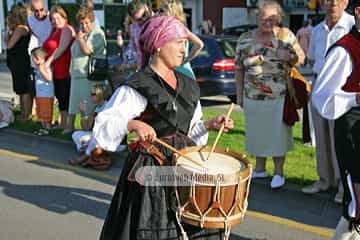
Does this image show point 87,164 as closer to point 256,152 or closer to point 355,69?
point 256,152

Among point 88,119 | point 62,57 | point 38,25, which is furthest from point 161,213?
point 38,25

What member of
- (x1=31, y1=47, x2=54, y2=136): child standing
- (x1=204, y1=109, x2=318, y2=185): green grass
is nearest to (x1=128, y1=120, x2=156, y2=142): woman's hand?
(x1=204, y1=109, x2=318, y2=185): green grass

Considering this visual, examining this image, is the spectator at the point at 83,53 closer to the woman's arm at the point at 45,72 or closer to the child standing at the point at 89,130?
the child standing at the point at 89,130

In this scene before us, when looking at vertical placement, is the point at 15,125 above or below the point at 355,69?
below

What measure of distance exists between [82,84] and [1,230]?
3.21 metres

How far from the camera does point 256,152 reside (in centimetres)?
551

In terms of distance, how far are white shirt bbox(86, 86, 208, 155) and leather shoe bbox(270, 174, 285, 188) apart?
286 cm

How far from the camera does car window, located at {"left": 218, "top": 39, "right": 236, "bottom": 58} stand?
11531 millimetres

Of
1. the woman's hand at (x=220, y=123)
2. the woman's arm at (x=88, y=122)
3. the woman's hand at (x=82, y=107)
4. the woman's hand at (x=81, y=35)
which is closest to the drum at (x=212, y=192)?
the woman's hand at (x=220, y=123)

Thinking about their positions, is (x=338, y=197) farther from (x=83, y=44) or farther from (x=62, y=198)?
(x=83, y=44)

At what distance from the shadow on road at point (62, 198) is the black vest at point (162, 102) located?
2234 millimetres

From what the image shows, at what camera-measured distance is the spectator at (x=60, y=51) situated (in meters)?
7.63

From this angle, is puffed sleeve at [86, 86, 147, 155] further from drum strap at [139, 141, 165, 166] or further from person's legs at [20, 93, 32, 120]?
person's legs at [20, 93, 32, 120]

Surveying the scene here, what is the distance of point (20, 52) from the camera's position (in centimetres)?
871
